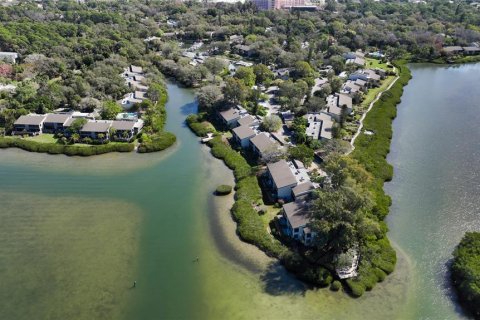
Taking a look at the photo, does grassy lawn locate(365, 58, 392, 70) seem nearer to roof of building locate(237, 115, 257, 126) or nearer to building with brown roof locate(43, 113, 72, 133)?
roof of building locate(237, 115, 257, 126)

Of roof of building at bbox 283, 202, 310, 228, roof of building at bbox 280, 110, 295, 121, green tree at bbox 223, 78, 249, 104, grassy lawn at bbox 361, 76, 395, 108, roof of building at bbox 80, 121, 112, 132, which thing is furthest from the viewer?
grassy lawn at bbox 361, 76, 395, 108

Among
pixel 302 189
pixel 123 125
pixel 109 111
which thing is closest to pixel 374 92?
pixel 302 189

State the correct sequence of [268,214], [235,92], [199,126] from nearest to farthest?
[268,214] → [199,126] → [235,92]

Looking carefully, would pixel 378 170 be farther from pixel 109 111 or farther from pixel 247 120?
pixel 109 111

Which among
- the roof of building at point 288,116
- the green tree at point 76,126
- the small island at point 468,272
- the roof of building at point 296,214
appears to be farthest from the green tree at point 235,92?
the small island at point 468,272

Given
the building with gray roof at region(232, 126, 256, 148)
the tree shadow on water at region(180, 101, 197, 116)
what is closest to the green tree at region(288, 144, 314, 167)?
the building with gray roof at region(232, 126, 256, 148)
